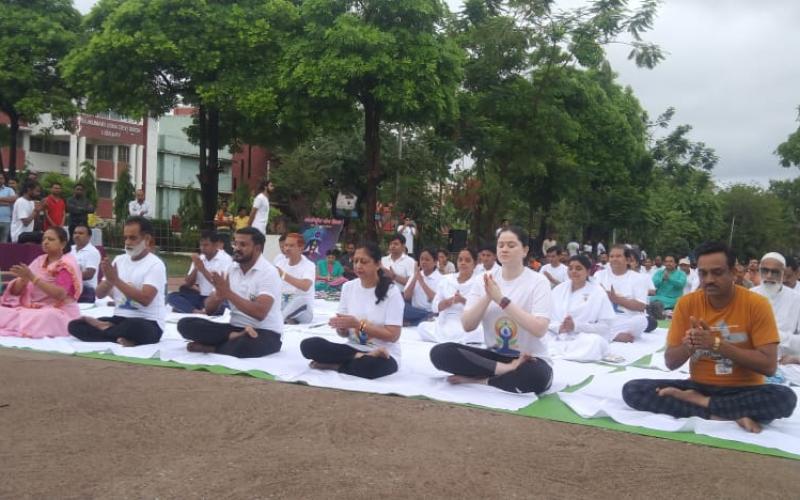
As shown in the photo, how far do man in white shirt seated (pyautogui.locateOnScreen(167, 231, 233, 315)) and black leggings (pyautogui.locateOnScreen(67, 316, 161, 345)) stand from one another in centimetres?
249

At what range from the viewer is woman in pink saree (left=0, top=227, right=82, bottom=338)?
734 centimetres

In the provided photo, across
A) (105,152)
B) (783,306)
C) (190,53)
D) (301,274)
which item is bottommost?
(301,274)

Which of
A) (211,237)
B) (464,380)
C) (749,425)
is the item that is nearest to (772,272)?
(749,425)

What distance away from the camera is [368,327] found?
19.8ft

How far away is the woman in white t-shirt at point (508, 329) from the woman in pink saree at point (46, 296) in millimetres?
3721

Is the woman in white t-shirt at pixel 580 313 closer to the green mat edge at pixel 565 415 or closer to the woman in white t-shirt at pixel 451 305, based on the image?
the woman in white t-shirt at pixel 451 305

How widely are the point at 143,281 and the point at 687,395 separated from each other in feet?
15.1

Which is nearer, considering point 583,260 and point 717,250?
point 717,250

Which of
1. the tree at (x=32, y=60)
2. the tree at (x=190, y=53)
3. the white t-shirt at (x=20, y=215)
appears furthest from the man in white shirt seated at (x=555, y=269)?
the tree at (x=32, y=60)

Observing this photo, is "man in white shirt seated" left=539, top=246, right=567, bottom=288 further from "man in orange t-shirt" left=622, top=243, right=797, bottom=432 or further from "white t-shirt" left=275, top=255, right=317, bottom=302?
"man in orange t-shirt" left=622, top=243, right=797, bottom=432

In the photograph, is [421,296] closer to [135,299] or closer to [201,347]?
[201,347]

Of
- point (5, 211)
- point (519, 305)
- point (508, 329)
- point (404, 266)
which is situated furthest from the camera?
point (5, 211)

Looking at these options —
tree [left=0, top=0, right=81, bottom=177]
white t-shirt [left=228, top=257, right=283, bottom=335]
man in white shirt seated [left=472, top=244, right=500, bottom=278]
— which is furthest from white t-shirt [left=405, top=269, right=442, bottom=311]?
tree [left=0, top=0, right=81, bottom=177]

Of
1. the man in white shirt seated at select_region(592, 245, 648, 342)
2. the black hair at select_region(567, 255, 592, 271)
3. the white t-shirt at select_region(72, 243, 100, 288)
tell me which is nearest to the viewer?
the black hair at select_region(567, 255, 592, 271)
